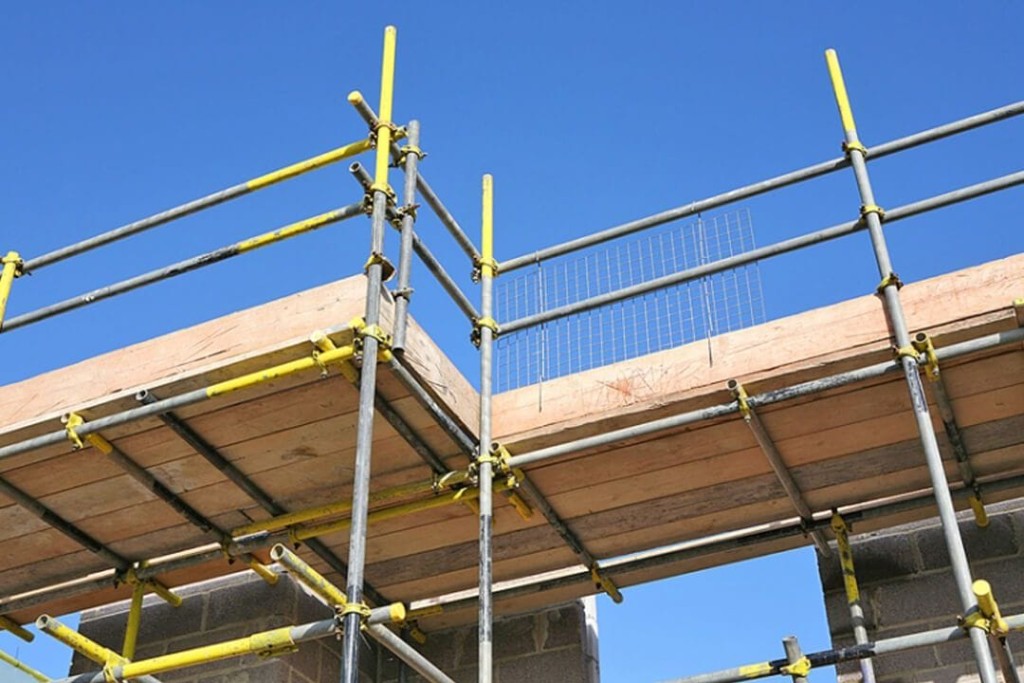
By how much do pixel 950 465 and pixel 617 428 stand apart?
1588 mm

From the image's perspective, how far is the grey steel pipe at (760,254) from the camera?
5875mm

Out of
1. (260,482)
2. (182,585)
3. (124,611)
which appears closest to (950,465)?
(260,482)

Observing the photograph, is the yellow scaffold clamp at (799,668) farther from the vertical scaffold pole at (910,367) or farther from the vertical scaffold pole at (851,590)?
the vertical scaffold pole at (851,590)

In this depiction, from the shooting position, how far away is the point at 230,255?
6.29 m

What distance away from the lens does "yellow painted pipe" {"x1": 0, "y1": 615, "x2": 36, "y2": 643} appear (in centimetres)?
726

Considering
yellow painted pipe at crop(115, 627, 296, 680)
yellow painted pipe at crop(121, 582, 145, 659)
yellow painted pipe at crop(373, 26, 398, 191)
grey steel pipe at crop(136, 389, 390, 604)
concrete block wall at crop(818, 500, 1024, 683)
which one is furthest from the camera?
yellow painted pipe at crop(121, 582, 145, 659)

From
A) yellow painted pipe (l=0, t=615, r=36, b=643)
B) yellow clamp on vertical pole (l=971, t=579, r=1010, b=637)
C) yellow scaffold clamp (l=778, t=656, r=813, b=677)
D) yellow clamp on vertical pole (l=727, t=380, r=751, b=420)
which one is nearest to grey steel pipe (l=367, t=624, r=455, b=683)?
yellow scaffold clamp (l=778, t=656, r=813, b=677)

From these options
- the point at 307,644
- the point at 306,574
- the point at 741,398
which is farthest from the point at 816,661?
the point at 307,644

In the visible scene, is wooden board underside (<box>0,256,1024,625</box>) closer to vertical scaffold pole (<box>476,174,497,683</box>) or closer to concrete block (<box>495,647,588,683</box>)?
vertical scaffold pole (<box>476,174,497,683</box>)

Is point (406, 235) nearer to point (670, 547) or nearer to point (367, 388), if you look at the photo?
point (367, 388)

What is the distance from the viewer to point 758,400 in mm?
5543

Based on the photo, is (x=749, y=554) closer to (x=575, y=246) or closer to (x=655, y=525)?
(x=655, y=525)

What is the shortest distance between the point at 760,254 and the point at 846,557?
4.83 ft

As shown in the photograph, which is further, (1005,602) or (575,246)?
(575,246)
